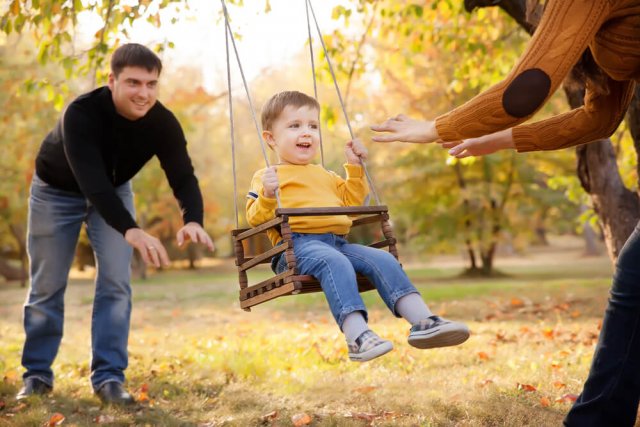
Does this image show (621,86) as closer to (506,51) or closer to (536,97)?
(536,97)

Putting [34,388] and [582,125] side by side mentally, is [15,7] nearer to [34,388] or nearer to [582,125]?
[34,388]

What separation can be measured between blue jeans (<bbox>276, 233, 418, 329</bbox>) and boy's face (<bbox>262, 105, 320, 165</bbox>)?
0.44 meters

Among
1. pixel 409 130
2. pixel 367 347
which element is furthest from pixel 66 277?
pixel 409 130

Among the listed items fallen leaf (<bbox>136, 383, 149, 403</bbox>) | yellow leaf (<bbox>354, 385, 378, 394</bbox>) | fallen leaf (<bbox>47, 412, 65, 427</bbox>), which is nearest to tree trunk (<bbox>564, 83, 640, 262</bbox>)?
yellow leaf (<bbox>354, 385, 378, 394</bbox>)

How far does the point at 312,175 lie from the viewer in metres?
3.88

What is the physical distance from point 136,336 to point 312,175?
16.6 feet

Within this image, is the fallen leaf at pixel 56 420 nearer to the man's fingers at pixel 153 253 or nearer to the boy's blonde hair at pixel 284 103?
the man's fingers at pixel 153 253

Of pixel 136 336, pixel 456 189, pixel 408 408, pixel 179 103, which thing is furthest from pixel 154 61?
pixel 456 189

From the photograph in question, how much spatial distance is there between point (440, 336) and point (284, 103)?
148 cm

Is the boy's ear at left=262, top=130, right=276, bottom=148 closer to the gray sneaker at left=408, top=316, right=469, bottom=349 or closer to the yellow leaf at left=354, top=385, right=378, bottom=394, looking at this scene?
the gray sneaker at left=408, top=316, right=469, bottom=349

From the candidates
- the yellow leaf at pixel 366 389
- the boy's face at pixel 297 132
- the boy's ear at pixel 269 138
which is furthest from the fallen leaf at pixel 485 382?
the boy's ear at pixel 269 138

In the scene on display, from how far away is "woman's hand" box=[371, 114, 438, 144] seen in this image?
2664mm

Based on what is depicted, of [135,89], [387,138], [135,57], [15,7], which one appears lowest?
[387,138]

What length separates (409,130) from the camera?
107 inches
